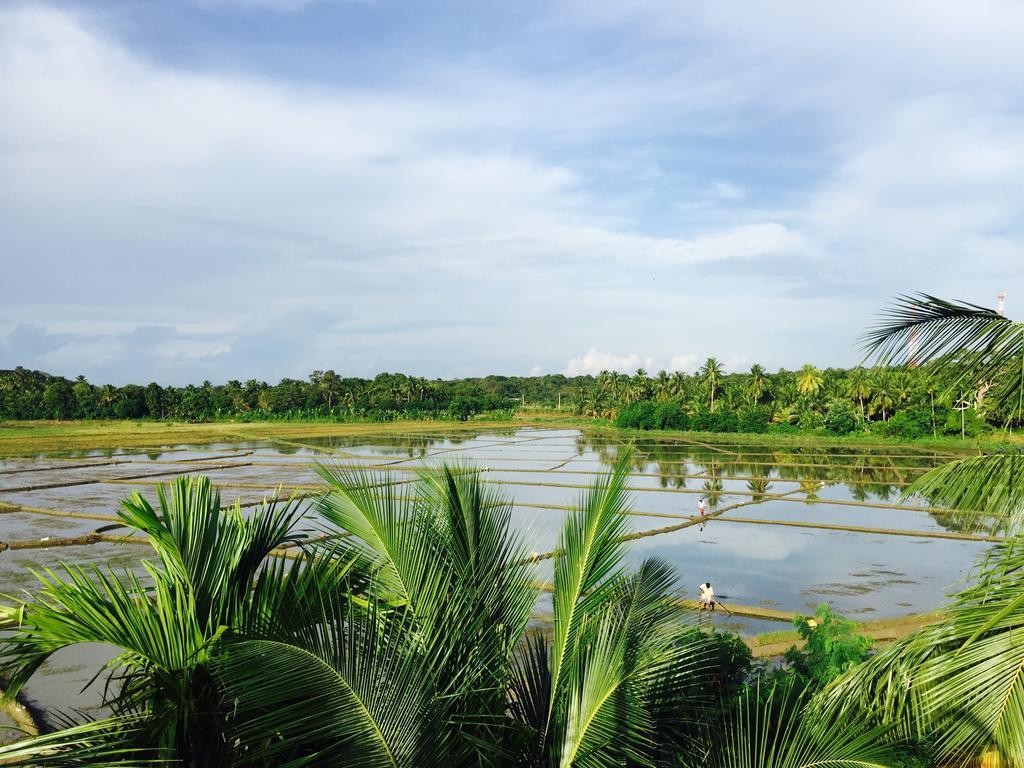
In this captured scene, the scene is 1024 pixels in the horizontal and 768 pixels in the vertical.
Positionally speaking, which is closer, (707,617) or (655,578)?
(655,578)

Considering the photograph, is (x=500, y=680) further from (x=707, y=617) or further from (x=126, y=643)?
(x=707, y=617)

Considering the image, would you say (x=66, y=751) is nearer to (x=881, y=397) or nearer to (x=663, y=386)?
(x=881, y=397)

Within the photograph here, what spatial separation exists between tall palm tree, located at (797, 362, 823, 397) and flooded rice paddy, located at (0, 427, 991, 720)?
14127 mm

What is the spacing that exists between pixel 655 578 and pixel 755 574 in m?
13.1

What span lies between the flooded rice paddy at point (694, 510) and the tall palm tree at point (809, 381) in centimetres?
1413

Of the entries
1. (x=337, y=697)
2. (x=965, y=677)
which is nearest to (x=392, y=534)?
(x=337, y=697)

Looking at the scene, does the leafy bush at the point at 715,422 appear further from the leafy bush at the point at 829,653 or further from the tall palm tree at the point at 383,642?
the tall palm tree at the point at 383,642

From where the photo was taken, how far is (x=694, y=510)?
81.6 feet

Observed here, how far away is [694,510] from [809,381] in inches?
1542

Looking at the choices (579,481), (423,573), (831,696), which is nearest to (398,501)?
(423,573)

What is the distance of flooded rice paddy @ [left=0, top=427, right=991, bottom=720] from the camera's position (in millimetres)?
13930

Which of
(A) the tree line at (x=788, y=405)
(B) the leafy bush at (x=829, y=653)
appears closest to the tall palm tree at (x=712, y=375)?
(A) the tree line at (x=788, y=405)

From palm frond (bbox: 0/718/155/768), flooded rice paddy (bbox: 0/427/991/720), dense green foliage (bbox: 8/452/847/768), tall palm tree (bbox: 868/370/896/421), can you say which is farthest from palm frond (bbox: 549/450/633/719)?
tall palm tree (bbox: 868/370/896/421)

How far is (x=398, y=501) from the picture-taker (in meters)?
3.91
